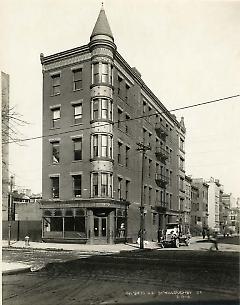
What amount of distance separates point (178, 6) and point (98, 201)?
18.0 m

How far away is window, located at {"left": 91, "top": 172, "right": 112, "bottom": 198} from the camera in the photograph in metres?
24.7

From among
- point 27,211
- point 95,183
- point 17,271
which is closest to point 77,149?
point 95,183

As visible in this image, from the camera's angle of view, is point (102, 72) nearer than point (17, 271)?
No

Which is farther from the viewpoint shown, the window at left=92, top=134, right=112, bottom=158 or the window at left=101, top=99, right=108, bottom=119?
the window at left=101, top=99, right=108, bottom=119

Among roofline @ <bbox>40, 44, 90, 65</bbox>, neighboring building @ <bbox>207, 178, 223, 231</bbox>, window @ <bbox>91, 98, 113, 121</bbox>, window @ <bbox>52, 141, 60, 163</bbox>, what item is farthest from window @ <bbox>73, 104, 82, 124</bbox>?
neighboring building @ <bbox>207, 178, 223, 231</bbox>

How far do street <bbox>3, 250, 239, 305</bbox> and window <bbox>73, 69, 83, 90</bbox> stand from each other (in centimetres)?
1577

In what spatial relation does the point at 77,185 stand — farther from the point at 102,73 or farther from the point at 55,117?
the point at 102,73

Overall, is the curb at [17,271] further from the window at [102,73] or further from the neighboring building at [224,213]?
the neighboring building at [224,213]

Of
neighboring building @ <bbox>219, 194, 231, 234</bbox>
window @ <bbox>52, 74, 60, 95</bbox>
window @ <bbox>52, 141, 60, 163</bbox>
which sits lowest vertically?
neighboring building @ <bbox>219, 194, 231, 234</bbox>

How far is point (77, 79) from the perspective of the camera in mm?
25891

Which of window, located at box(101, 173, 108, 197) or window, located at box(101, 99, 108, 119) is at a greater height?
window, located at box(101, 99, 108, 119)

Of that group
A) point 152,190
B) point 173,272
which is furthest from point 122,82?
point 173,272

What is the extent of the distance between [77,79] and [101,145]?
476cm

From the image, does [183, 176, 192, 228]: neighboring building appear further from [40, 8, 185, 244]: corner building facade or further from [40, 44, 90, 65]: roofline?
[40, 44, 90, 65]: roofline
